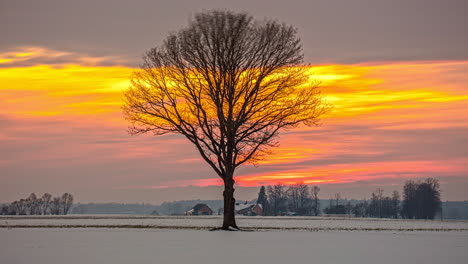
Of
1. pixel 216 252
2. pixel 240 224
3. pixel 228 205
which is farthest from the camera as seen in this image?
pixel 240 224

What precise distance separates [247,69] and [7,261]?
30496 millimetres

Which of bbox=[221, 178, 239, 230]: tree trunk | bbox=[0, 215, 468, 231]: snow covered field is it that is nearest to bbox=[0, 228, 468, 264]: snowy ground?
bbox=[221, 178, 239, 230]: tree trunk

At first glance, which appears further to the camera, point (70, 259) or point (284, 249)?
point (284, 249)

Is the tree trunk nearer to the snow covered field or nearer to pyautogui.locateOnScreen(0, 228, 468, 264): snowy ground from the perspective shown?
the snow covered field

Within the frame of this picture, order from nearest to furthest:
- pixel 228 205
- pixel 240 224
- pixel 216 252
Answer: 1. pixel 216 252
2. pixel 228 205
3. pixel 240 224

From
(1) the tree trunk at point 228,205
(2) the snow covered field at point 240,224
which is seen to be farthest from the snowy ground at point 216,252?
(2) the snow covered field at point 240,224

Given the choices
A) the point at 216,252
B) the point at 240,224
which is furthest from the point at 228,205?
the point at 216,252

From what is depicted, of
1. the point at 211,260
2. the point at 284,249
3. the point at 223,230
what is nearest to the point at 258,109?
the point at 223,230

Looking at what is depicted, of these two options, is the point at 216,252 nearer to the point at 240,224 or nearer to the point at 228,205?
the point at 228,205

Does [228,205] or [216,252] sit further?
[228,205]

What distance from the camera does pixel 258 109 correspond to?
171ft

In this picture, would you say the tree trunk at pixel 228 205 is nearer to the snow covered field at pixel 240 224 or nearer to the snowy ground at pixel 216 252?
the snow covered field at pixel 240 224

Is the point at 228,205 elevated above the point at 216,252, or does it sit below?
above

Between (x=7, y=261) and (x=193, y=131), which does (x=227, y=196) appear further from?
(x=7, y=261)
